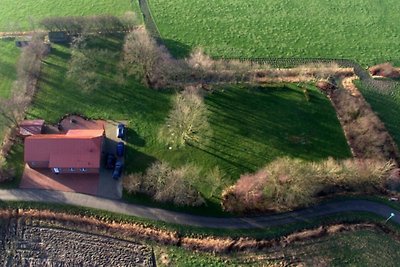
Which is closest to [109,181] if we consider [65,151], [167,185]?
[65,151]

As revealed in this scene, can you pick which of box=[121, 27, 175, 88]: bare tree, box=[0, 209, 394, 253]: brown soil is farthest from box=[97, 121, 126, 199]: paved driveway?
box=[121, 27, 175, 88]: bare tree

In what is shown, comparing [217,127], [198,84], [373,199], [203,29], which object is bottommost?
[373,199]

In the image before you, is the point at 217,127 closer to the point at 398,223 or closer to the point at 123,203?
the point at 123,203

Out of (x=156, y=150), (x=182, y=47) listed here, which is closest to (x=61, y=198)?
(x=156, y=150)

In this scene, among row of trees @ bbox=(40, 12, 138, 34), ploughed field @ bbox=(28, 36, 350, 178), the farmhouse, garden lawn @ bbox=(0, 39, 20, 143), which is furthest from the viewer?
row of trees @ bbox=(40, 12, 138, 34)

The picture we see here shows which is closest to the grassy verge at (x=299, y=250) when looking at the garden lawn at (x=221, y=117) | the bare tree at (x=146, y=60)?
the garden lawn at (x=221, y=117)

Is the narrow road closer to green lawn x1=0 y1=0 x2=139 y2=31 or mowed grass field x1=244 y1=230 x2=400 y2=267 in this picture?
mowed grass field x1=244 y1=230 x2=400 y2=267

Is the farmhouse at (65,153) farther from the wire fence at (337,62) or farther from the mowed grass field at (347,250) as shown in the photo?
the wire fence at (337,62)
